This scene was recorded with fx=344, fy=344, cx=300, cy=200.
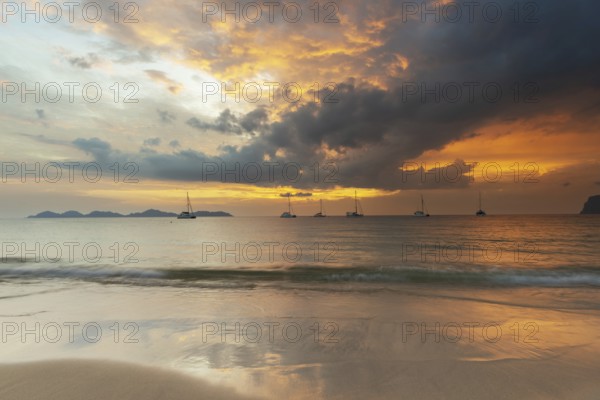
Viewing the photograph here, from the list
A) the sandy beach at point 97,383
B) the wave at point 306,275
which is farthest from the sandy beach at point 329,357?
the wave at point 306,275

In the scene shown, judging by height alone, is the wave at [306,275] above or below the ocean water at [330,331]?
below

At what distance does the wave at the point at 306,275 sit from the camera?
18.3 metres

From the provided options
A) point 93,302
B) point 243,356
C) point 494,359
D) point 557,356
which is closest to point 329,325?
point 243,356

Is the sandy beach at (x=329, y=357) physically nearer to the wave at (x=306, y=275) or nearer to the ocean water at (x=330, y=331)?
the ocean water at (x=330, y=331)

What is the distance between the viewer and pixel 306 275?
20.8m

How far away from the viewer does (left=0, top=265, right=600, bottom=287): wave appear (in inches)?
719

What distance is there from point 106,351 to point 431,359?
666cm

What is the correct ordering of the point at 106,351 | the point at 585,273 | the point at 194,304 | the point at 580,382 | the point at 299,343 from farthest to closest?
the point at 585,273 < the point at 194,304 < the point at 299,343 < the point at 106,351 < the point at 580,382

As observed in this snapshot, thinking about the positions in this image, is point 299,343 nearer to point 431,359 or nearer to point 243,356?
point 243,356

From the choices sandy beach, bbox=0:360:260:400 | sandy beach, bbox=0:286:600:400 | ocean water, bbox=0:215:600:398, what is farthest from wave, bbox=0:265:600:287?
sandy beach, bbox=0:360:260:400

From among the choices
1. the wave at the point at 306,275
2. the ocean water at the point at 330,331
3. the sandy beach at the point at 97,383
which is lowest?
the wave at the point at 306,275

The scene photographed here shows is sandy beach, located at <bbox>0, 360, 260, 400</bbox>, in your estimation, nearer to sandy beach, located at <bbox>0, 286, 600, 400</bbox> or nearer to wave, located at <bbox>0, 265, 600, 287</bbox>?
sandy beach, located at <bbox>0, 286, 600, 400</bbox>

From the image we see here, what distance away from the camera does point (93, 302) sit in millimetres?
12516

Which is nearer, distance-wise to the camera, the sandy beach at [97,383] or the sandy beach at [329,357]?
the sandy beach at [97,383]
